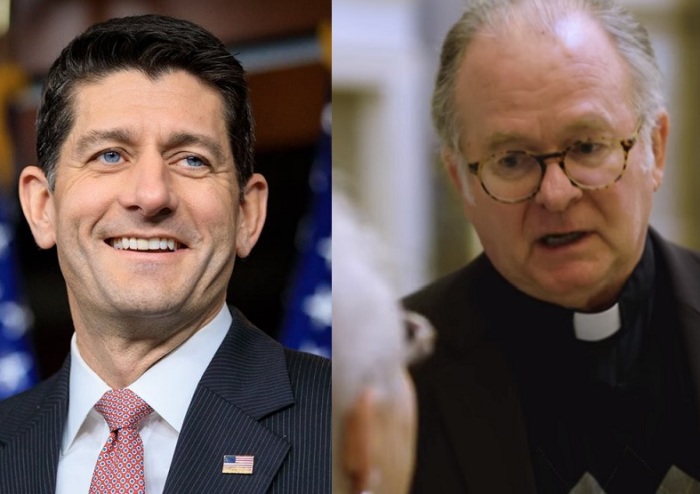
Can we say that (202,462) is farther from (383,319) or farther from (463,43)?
(463,43)

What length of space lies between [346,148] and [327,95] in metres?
0.23

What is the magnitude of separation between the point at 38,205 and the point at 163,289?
571mm

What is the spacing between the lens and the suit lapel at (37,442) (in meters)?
3.08

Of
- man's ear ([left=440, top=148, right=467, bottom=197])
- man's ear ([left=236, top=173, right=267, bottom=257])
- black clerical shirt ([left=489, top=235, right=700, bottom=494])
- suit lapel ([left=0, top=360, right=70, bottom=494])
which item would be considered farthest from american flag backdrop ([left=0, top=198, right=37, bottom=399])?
black clerical shirt ([left=489, top=235, right=700, bottom=494])

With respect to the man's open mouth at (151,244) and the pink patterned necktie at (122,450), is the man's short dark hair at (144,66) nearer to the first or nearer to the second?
the man's open mouth at (151,244)

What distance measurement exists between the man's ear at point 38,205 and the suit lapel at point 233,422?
683 millimetres

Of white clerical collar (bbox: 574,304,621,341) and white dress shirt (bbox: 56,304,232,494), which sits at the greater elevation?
white clerical collar (bbox: 574,304,621,341)

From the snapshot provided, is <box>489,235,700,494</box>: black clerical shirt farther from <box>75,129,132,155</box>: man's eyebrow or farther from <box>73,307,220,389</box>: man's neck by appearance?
<box>75,129,132,155</box>: man's eyebrow

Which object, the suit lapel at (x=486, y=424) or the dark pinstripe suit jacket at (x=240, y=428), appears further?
the suit lapel at (x=486, y=424)

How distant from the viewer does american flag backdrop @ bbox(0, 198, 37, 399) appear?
3391 mm

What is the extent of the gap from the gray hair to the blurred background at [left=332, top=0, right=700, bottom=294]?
36 millimetres

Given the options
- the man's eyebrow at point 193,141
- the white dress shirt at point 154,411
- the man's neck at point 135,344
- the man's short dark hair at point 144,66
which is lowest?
the white dress shirt at point 154,411

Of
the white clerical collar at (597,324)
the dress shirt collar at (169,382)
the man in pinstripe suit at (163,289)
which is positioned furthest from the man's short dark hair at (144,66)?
the white clerical collar at (597,324)

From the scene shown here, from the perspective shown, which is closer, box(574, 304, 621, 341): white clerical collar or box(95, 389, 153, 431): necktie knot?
box(95, 389, 153, 431): necktie knot
